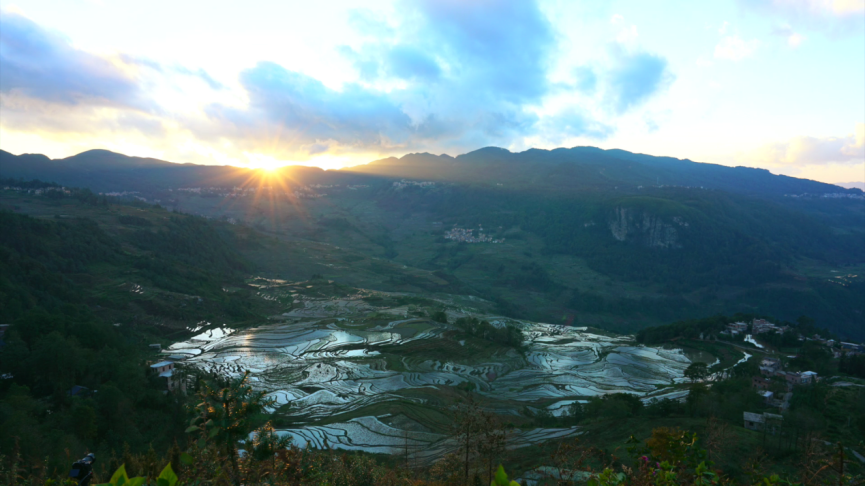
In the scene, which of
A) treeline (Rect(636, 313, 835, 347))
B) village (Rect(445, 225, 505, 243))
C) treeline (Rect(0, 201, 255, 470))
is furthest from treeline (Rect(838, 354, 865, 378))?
village (Rect(445, 225, 505, 243))

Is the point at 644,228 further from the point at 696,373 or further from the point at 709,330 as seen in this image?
the point at 696,373

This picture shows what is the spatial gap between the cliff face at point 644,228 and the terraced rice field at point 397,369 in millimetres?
99892

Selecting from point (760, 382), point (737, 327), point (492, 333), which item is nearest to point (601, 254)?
point (737, 327)

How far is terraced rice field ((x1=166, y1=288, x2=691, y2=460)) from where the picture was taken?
3152cm

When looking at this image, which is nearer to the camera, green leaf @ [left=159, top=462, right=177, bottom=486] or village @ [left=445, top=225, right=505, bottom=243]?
green leaf @ [left=159, top=462, right=177, bottom=486]

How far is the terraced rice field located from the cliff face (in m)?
99.9

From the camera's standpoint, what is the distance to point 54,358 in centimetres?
2739

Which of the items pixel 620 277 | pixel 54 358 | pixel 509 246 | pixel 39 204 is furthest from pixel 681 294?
pixel 39 204

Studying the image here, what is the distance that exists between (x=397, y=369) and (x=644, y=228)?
14152 cm

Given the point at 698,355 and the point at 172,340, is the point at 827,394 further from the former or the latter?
the point at 172,340

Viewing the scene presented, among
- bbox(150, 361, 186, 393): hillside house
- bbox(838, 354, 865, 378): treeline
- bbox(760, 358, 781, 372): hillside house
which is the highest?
bbox(150, 361, 186, 393): hillside house

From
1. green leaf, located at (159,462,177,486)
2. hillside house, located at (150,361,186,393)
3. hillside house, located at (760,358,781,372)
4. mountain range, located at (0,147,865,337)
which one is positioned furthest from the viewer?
mountain range, located at (0,147,865,337)

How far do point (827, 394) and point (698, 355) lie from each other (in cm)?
2706

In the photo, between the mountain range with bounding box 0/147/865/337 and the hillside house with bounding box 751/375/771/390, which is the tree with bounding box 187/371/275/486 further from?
the mountain range with bounding box 0/147/865/337
